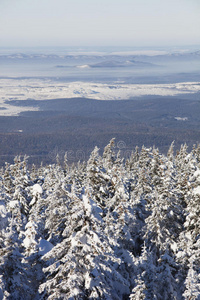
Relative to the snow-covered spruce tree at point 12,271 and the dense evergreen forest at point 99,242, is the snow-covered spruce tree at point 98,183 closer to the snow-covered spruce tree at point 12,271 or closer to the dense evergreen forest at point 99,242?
the dense evergreen forest at point 99,242

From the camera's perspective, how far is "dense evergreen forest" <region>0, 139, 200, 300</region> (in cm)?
1524

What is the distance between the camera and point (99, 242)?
1497cm

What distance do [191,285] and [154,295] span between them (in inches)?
78.8

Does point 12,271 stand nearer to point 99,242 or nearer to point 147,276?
point 99,242

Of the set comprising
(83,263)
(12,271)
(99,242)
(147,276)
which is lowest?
(147,276)

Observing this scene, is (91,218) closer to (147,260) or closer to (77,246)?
(77,246)

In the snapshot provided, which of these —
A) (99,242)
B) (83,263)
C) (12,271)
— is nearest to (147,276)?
(83,263)

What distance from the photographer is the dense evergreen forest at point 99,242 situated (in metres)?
15.2

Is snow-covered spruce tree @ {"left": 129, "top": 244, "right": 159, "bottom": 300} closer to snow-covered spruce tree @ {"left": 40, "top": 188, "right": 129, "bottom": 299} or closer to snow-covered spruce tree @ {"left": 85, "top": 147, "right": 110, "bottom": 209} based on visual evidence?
snow-covered spruce tree @ {"left": 40, "top": 188, "right": 129, "bottom": 299}

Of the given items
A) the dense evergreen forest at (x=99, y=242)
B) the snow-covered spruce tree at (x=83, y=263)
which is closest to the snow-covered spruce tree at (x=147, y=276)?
the dense evergreen forest at (x=99, y=242)

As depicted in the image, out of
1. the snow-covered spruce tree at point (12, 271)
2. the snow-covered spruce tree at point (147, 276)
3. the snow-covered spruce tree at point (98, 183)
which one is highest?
the snow-covered spruce tree at point (98, 183)

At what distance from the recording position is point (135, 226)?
28500 mm

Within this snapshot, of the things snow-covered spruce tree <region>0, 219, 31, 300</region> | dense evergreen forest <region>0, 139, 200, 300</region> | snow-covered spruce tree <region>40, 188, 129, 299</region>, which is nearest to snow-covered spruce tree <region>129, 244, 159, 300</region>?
dense evergreen forest <region>0, 139, 200, 300</region>

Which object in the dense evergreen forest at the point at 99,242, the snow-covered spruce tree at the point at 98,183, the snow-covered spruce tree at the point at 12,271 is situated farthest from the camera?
the snow-covered spruce tree at the point at 98,183
